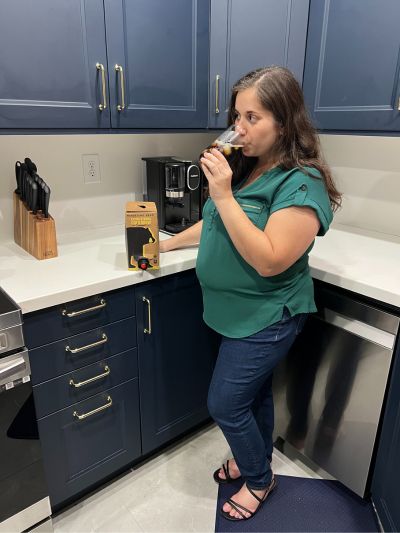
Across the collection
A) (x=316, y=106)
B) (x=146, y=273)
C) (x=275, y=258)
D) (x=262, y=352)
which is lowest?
(x=262, y=352)

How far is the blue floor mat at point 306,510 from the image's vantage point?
4.85 feet

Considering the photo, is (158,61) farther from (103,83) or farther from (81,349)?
(81,349)

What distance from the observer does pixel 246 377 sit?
127 cm

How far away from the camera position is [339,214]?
6.56 ft

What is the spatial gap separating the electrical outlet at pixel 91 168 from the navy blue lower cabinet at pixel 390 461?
134 cm

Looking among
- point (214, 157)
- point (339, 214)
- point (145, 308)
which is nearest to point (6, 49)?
point (214, 157)

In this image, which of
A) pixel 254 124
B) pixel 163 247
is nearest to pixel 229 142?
pixel 254 124

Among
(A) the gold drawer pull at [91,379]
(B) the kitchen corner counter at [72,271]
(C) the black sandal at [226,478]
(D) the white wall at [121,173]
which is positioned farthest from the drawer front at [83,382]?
(D) the white wall at [121,173]

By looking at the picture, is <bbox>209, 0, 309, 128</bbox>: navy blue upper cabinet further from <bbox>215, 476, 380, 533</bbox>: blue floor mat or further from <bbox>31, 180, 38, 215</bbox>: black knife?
<bbox>215, 476, 380, 533</bbox>: blue floor mat

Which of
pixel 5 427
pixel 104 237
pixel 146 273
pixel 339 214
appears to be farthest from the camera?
pixel 339 214

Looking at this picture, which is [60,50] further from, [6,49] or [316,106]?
[316,106]

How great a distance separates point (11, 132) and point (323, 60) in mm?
1162

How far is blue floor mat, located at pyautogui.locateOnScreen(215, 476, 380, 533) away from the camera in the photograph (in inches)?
58.2

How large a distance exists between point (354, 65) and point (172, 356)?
4.16 ft
